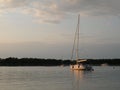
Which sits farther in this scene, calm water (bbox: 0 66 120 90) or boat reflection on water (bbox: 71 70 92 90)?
boat reflection on water (bbox: 71 70 92 90)

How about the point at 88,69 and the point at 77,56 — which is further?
the point at 88,69

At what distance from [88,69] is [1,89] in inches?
2260

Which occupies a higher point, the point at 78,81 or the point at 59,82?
the point at 78,81

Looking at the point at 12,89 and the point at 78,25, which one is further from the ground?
the point at 78,25

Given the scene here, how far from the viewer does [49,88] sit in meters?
42.9

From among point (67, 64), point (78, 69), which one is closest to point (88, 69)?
point (78, 69)

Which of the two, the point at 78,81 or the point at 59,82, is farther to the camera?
the point at 78,81

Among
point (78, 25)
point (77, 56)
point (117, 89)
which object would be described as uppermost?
point (78, 25)

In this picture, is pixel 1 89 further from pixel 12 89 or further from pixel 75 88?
pixel 75 88

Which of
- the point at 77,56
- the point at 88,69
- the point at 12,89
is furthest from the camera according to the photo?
the point at 88,69

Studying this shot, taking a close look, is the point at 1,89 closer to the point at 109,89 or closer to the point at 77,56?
the point at 109,89

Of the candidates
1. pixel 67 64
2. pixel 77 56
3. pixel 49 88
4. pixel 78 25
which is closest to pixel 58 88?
pixel 49 88

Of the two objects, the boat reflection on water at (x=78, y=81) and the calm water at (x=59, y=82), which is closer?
the calm water at (x=59, y=82)

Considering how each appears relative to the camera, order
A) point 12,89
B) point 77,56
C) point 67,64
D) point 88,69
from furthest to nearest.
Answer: point 67,64 → point 88,69 → point 77,56 → point 12,89
